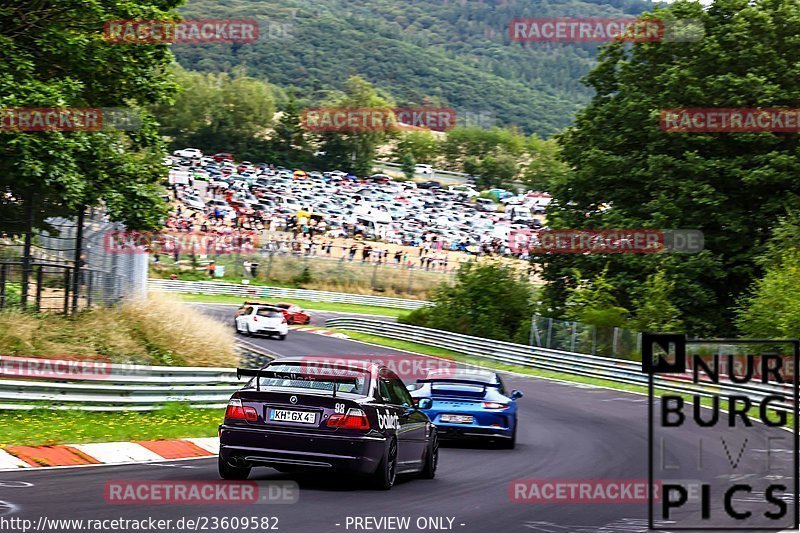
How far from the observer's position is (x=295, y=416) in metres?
11.3

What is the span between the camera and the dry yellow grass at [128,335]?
2012cm

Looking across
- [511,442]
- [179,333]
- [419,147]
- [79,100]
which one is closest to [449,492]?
[511,442]

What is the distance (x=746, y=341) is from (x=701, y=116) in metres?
35.4

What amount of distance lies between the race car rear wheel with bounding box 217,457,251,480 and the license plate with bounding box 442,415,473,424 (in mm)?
6542

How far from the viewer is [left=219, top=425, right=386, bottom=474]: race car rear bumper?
11.2 metres

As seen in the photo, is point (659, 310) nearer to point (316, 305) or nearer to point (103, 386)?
point (103, 386)

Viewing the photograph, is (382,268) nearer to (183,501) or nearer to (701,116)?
(701,116)

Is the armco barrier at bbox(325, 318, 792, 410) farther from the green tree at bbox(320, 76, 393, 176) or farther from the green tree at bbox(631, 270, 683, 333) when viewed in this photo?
the green tree at bbox(320, 76, 393, 176)

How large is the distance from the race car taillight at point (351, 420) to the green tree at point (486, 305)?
34.7 meters

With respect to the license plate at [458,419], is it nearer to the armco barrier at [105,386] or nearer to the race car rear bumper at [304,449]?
the armco barrier at [105,386]

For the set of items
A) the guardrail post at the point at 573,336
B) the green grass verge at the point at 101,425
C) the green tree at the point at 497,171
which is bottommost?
the green grass verge at the point at 101,425

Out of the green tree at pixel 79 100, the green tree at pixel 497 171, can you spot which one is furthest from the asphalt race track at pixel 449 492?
the green tree at pixel 497 171

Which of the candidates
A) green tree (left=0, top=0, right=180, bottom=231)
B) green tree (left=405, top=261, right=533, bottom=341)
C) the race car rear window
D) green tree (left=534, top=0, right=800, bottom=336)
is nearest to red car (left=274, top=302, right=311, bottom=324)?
green tree (left=405, top=261, right=533, bottom=341)

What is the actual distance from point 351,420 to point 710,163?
3078cm
